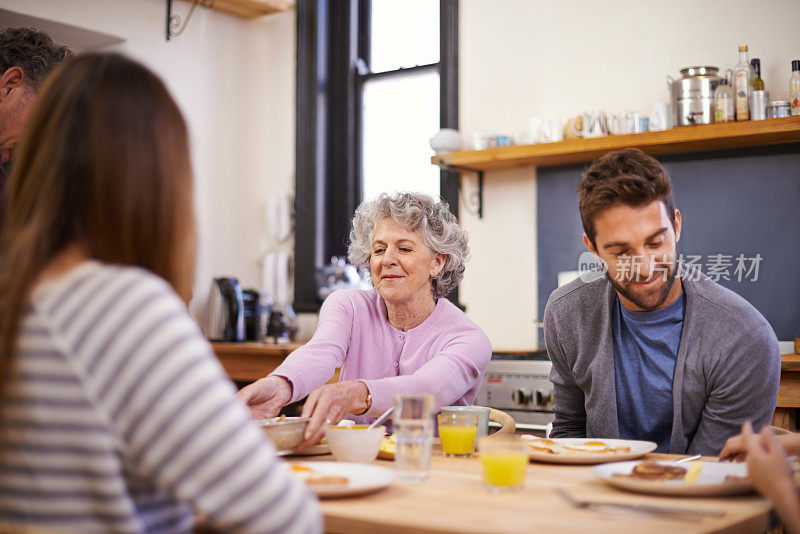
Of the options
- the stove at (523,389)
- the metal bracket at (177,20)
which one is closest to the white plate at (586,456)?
the stove at (523,389)

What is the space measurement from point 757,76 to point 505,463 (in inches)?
103

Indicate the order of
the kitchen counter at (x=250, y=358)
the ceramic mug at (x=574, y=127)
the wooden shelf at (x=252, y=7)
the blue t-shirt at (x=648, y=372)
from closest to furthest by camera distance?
1. the blue t-shirt at (x=648, y=372)
2. the ceramic mug at (x=574, y=127)
3. the kitchen counter at (x=250, y=358)
4. the wooden shelf at (x=252, y=7)

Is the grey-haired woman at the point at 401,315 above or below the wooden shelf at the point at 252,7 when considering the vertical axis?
below

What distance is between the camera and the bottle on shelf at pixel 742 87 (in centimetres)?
320

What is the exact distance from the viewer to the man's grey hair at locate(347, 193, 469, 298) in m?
2.28

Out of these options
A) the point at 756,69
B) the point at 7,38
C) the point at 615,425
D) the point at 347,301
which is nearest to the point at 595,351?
the point at 615,425

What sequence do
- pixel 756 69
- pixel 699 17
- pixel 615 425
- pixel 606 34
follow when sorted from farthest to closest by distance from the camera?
pixel 606 34 < pixel 699 17 < pixel 756 69 < pixel 615 425

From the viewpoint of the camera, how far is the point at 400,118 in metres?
4.60

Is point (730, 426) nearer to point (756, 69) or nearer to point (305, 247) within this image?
point (756, 69)

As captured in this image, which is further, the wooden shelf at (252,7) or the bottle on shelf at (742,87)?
the wooden shelf at (252,7)

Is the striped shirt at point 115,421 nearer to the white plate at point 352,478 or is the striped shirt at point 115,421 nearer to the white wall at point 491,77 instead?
the white plate at point 352,478

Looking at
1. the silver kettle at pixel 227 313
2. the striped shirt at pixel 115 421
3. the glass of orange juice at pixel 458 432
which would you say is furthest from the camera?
the silver kettle at pixel 227 313

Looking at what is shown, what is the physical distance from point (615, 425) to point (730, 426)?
10.0 inches

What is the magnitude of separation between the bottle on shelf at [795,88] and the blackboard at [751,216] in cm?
22
